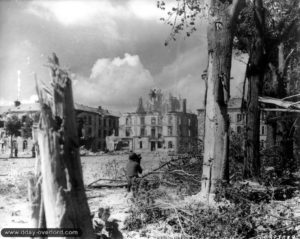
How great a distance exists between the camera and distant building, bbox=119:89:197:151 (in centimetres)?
6575

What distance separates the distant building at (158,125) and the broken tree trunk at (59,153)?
60.3 meters

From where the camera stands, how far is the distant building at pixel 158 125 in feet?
216

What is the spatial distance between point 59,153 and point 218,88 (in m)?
4.85

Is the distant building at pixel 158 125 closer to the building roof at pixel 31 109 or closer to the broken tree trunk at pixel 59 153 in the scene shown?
the building roof at pixel 31 109

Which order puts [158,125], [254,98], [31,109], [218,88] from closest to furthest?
[218,88], [254,98], [31,109], [158,125]

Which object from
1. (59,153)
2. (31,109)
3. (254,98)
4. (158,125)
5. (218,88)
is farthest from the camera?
(158,125)

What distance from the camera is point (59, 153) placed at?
3721 millimetres

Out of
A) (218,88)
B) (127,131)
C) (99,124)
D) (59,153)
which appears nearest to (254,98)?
(218,88)

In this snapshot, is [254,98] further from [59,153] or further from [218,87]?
[59,153]

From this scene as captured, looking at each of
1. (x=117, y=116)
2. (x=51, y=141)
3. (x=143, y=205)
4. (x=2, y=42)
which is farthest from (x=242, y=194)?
(x=117, y=116)

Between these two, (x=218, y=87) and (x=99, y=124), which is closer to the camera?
(x=218, y=87)

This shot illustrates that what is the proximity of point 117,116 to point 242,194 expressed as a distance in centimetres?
7138

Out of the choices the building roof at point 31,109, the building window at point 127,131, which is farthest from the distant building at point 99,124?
the building window at point 127,131

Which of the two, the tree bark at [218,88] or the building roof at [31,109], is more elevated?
the building roof at [31,109]
